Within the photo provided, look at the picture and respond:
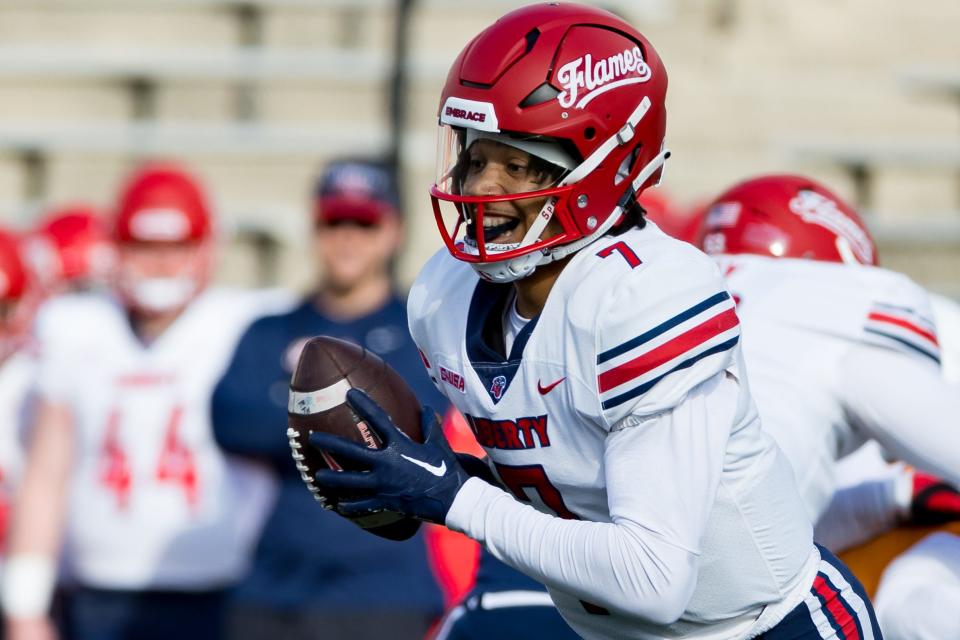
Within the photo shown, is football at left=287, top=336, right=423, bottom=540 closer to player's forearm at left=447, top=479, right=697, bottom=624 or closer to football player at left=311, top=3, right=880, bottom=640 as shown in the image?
football player at left=311, top=3, right=880, bottom=640

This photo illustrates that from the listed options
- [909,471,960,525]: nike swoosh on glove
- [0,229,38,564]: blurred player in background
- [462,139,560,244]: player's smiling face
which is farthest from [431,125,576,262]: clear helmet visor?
[0,229,38,564]: blurred player in background

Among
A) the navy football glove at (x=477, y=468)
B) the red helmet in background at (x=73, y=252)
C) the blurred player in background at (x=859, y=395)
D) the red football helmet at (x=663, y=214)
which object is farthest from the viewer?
the red helmet in background at (x=73, y=252)

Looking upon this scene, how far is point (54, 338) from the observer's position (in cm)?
437

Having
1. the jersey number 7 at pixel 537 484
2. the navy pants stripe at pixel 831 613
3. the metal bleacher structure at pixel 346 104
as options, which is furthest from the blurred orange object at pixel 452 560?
the metal bleacher structure at pixel 346 104

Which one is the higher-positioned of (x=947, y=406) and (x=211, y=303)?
(x=947, y=406)

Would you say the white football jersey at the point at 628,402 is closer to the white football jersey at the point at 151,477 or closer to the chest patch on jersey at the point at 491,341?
the chest patch on jersey at the point at 491,341

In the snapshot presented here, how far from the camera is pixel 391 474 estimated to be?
2.19 meters

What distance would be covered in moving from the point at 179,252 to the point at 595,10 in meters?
2.44

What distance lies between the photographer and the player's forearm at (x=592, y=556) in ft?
6.77

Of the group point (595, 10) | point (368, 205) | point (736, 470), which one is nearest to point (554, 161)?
point (595, 10)

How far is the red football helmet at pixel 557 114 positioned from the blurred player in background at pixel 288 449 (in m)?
1.60

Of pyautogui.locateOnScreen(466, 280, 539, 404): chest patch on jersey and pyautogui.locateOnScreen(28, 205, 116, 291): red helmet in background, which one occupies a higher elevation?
pyautogui.locateOnScreen(466, 280, 539, 404): chest patch on jersey

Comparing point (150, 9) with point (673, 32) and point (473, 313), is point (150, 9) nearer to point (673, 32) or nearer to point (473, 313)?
point (673, 32)

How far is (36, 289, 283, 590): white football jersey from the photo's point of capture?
418 cm
